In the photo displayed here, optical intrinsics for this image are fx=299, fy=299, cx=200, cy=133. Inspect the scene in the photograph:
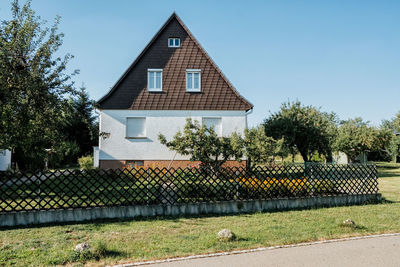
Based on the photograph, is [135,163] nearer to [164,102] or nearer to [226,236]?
[164,102]

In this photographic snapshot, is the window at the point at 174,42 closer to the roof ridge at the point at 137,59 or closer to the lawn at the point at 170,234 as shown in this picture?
the roof ridge at the point at 137,59

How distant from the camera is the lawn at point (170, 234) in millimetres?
5324

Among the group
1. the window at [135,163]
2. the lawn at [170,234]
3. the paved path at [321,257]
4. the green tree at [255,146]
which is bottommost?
the paved path at [321,257]

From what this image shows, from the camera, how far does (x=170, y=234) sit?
6672 mm

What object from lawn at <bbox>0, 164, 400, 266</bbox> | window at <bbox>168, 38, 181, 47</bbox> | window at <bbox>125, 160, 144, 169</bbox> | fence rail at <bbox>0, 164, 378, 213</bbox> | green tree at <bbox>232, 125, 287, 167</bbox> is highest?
window at <bbox>168, 38, 181, 47</bbox>

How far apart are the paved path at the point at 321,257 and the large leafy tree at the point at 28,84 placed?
343 inches

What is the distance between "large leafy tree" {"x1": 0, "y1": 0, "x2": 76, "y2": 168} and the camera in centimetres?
1049

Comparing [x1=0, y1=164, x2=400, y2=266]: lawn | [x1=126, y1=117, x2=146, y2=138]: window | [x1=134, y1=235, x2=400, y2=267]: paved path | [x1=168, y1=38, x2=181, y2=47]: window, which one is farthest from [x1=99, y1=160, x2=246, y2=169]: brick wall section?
[x1=134, y1=235, x2=400, y2=267]: paved path

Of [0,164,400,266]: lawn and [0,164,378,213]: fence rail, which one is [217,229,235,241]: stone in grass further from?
[0,164,378,213]: fence rail

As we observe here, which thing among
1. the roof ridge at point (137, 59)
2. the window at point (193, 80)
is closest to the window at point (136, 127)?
the roof ridge at point (137, 59)

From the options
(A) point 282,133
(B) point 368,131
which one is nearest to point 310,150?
(A) point 282,133

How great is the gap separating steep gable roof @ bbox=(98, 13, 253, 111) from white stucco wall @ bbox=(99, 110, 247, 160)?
0.40 metres

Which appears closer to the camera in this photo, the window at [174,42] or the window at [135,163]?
the window at [135,163]

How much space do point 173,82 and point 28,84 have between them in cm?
1021
